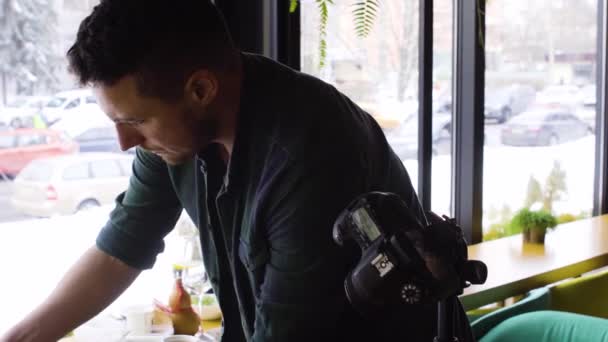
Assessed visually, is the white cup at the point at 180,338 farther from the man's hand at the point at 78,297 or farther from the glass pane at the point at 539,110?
the glass pane at the point at 539,110

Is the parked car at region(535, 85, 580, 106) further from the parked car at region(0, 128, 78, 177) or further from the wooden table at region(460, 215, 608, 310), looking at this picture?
the parked car at region(0, 128, 78, 177)

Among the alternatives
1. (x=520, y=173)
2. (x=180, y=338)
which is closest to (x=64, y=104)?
(x=180, y=338)

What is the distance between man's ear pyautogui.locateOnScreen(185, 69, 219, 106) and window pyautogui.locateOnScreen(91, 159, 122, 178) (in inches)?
42.8

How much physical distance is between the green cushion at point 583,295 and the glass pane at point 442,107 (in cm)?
90

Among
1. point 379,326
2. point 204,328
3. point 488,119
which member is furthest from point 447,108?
point 379,326

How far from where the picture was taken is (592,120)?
Result: 453cm

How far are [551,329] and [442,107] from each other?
5.33 ft

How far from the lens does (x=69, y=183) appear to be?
2.24 meters

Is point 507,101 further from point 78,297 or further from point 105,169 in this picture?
point 78,297

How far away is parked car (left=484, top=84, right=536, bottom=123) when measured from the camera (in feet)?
12.1

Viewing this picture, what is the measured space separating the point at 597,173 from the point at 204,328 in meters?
3.10

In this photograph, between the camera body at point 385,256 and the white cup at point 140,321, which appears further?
the white cup at point 140,321

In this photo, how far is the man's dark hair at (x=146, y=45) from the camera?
1.21 metres

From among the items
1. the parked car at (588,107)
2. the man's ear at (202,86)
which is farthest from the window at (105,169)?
the parked car at (588,107)
